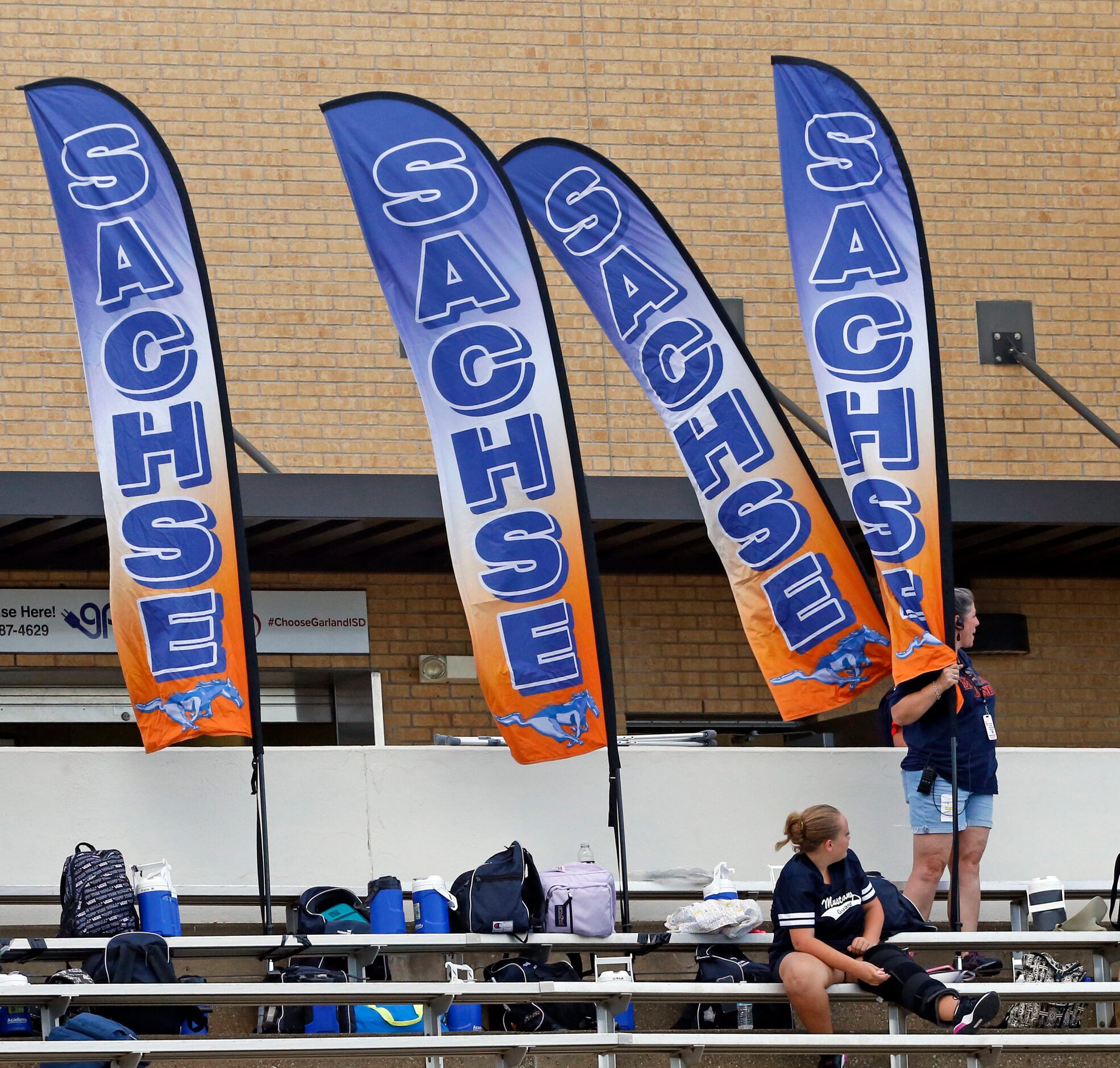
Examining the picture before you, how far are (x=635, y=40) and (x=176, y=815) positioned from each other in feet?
22.5

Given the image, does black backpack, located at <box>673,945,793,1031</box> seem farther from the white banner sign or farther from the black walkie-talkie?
the white banner sign

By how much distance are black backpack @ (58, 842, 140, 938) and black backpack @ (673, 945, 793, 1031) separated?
2.29 m

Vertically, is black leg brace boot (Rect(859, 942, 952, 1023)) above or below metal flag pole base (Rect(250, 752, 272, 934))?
below

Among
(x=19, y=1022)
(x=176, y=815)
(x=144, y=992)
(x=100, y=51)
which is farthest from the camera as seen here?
(x=100, y=51)

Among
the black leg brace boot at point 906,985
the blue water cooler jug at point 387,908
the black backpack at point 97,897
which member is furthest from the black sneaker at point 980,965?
the black backpack at point 97,897

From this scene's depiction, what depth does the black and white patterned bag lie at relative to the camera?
8352mm

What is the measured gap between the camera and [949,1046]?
23.9 ft

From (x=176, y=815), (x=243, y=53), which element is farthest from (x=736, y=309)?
(x=176, y=815)

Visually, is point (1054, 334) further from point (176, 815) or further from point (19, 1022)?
point (19, 1022)

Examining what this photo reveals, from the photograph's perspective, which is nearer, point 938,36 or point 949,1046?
point 949,1046

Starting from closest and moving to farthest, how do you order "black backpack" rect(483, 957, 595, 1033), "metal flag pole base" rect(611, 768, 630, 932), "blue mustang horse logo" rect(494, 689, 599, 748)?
"black backpack" rect(483, 957, 595, 1033)
"metal flag pole base" rect(611, 768, 630, 932)
"blue mustang horse logo" rect(494, 689, 599, 748)

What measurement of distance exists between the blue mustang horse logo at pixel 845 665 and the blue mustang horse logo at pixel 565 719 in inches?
39.5

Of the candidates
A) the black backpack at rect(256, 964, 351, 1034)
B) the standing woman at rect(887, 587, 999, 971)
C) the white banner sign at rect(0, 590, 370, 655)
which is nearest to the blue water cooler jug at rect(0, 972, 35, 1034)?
the black backpack at rect(256, 964, 351, 1034)

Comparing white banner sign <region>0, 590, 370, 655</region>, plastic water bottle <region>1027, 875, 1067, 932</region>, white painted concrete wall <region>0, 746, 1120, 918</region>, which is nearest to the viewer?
plastic water bottle <region>1027, 875, 1067, 932</region>
